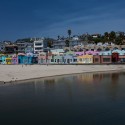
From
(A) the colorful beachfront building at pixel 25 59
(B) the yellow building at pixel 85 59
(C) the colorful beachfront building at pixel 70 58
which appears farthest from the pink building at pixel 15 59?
(B) the yellow building at pixel 85 59

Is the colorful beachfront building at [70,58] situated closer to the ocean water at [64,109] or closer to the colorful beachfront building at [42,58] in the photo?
the colorful beachfront building at [42,58]

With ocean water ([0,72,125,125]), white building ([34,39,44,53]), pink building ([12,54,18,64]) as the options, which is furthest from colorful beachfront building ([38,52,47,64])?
ocean water ([0,72,125,125])

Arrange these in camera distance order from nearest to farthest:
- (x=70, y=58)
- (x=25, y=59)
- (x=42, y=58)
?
1. (x=70, y=58)
2. (x=42, y=58)
3. (x=25, y=59)

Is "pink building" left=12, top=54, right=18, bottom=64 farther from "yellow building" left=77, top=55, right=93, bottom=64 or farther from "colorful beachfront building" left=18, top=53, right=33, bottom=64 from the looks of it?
"yellow building" left=77, top=55, right=93, bottom=64

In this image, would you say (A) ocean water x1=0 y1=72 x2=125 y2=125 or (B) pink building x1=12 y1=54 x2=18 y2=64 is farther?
(B) pink building x1=12 y1=54 x2=18 y2=64

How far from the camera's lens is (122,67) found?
73.6 metres

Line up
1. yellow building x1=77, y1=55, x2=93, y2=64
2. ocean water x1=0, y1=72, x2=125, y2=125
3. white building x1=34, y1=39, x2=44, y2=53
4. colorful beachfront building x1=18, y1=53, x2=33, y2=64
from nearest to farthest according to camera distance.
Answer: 1. ocean water x1=0, y1=72, x2=125, y2=125
2. yellow building x1=77, y1=55, x2=93, y2=64
3. colorful beachfront building x1=18, y1=53, x2=33, y2=64
4. white building x1=34, y1=39, x2=44, y2=53

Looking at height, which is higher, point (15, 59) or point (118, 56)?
point (118, 56)

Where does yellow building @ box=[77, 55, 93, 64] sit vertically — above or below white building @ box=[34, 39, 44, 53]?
below

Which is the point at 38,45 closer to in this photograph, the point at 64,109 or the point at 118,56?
the point at 118,56

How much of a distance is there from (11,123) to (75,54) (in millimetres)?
73024

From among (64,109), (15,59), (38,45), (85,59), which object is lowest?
(64,109)

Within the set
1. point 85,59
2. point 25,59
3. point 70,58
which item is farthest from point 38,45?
point 85,59

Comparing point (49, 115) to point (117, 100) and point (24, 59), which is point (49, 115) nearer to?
point (117, 100)
